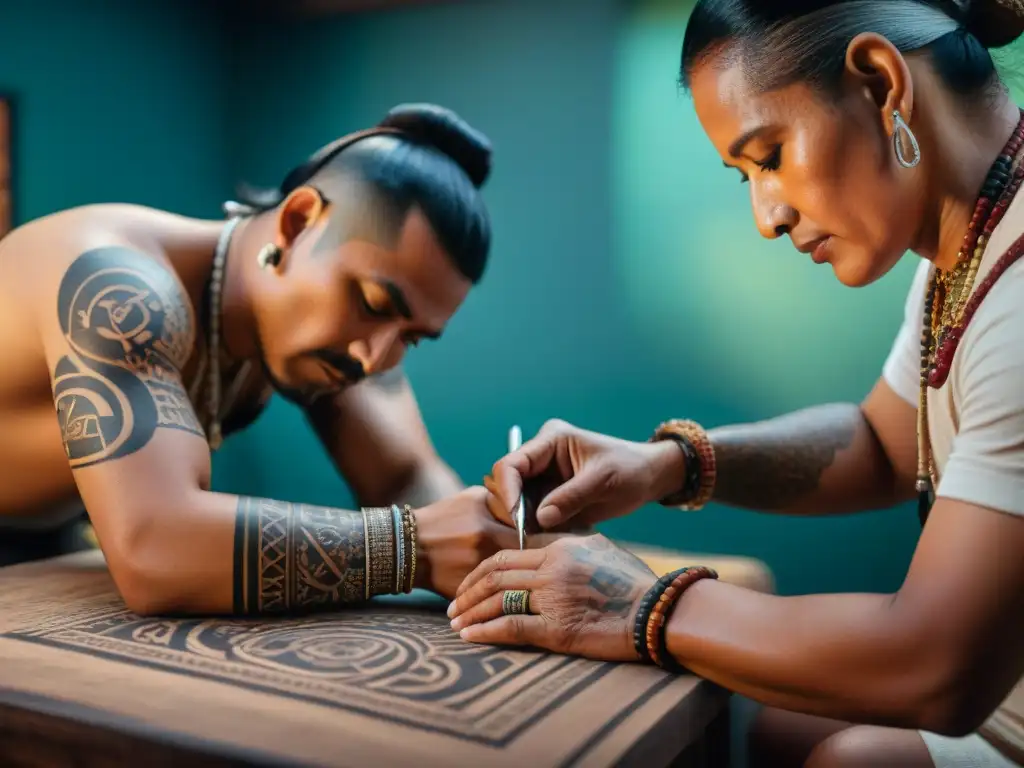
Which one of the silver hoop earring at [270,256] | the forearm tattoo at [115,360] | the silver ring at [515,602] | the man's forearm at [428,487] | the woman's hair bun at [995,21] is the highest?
the woman's hair bun at [995,21]

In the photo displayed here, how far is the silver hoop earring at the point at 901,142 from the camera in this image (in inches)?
35.1

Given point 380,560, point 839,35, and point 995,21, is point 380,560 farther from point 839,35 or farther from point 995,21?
point 995,21

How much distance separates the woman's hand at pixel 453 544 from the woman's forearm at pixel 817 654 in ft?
1.05

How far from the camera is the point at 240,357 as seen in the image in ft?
4.99

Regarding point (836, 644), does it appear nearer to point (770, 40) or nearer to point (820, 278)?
point (770, 40)

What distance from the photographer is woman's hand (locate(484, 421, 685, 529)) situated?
1153 millimetres

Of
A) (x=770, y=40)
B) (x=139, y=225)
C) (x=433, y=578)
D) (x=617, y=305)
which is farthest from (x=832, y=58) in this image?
(x=617, y=305)

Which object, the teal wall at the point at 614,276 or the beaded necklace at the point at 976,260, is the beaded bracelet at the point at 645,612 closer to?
the beaded necklace at the point at 976,260

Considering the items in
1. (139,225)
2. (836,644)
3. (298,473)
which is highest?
(139,225)

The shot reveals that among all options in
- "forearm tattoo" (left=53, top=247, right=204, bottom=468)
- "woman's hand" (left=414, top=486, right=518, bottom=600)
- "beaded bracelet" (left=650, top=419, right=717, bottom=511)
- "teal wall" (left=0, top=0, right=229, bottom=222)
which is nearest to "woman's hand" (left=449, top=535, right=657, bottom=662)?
"woman's hand" (left=414, top=486, right=518, bottom=600)

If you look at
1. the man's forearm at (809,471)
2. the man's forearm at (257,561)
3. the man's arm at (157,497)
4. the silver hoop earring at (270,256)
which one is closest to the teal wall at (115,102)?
the silver hoop earring at (270,256)

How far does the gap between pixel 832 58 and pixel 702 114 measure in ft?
0.50

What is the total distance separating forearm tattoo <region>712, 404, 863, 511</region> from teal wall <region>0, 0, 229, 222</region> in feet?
5.34

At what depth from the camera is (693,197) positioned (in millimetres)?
2086
